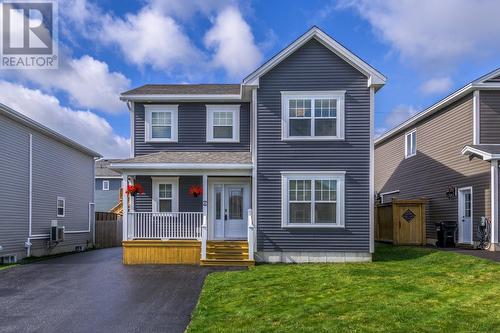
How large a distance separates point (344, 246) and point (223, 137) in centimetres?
596

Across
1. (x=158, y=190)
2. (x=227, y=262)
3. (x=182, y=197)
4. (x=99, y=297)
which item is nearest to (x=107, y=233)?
(x=158, y=190)

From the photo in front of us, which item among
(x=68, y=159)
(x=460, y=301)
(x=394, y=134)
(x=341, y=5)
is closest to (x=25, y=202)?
(x=68, y=159)

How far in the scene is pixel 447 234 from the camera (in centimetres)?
1653

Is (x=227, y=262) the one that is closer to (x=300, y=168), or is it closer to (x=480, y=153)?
(x=300, y=168)

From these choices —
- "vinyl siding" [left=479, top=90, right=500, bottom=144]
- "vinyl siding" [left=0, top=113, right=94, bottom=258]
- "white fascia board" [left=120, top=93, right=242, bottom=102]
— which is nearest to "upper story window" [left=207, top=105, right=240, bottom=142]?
"white fascia board" [left=120, top=93, right=242, bottom=102]

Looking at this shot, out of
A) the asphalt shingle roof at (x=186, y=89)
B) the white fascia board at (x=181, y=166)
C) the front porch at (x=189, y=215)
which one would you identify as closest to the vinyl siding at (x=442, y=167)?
the front porch at (x=189, y=215)

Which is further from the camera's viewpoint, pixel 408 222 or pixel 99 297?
pixel 408 222

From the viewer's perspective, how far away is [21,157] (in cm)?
1673

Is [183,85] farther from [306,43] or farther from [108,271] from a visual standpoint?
[108,271]

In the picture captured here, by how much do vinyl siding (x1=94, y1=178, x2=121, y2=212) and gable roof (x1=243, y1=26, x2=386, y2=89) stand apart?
2690 cm

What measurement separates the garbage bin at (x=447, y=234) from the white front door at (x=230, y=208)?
7.45m

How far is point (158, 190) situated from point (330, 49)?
25.3 ft

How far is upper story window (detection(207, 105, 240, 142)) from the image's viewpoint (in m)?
16.4

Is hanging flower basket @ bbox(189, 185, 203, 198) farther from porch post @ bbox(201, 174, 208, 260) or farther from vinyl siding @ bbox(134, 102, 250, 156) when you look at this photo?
vinyl siding @ bbox(134, 102, 250, 156)
